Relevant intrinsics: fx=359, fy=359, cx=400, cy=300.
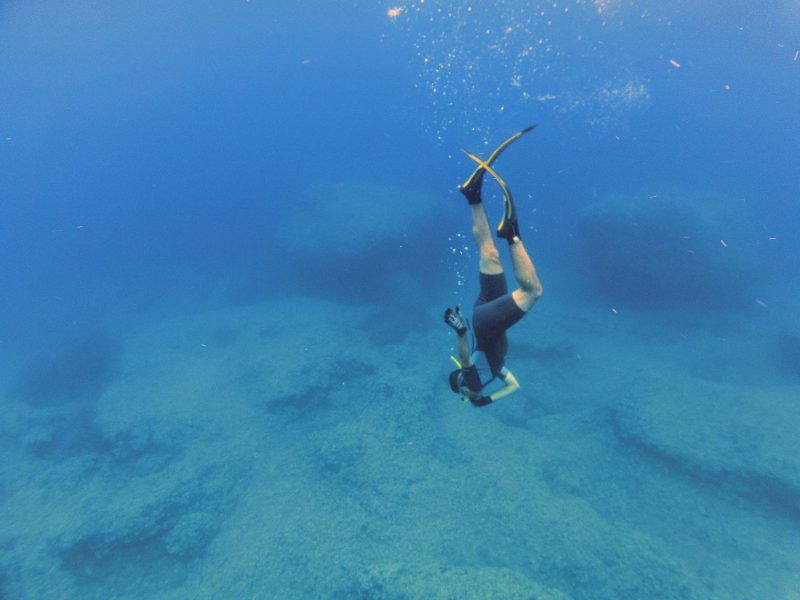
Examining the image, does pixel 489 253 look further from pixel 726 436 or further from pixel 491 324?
pixel 726 436

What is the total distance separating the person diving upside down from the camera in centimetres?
379

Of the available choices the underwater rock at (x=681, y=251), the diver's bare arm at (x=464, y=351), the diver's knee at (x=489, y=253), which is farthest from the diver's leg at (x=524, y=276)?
the underwater rock at (x=681, y=251)

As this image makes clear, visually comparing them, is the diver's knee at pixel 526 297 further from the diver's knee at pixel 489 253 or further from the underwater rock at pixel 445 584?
the underwater rock at pixel 445 584

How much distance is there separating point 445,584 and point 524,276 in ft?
19.5

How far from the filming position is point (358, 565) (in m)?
6.98

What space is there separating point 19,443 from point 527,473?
1746 centimetres

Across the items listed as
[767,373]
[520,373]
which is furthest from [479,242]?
[767,373]

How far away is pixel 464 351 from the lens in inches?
171

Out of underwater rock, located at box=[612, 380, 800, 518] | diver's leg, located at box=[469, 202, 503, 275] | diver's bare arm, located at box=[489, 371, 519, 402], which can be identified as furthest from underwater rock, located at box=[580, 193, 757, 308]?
diver's leg, located at box=[469, 202, 503, 275]

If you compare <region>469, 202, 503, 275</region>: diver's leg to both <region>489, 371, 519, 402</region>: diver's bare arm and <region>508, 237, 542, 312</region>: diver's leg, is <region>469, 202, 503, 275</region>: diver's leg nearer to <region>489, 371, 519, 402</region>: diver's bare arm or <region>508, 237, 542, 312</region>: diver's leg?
<region>508, 237, 542, 312</region>: diver's leg

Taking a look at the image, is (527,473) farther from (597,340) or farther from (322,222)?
(322,222)

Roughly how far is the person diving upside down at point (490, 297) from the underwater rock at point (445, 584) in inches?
150

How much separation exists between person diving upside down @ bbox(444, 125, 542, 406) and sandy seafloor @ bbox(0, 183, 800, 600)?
4216 mm

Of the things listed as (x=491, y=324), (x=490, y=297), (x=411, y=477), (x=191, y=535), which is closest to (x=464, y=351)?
(x=491, y=324)
